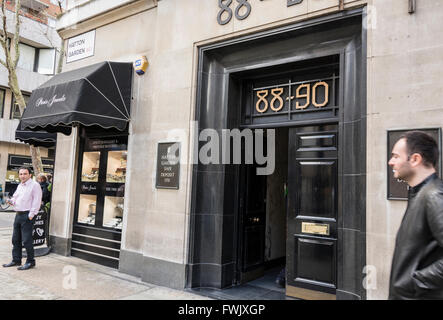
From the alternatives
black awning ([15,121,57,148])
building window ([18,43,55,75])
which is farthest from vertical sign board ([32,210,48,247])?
building window ([18,43,55,75])

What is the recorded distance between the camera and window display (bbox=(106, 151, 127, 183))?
24.9 feet

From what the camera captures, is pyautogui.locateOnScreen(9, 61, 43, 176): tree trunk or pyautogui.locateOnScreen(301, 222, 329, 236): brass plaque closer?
pyautogui.locateOnScreen(301, 222, 329, 236): brass plaque

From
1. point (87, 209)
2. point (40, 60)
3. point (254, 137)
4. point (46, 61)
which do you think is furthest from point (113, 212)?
point (40, 60)

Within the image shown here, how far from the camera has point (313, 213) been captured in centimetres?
535

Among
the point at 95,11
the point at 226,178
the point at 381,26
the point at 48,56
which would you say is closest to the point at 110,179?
the point at 226,178

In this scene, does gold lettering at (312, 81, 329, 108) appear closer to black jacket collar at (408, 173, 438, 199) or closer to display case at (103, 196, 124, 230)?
black jacket collar at (408, 173, 438, 199)

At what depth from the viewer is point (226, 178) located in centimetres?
609

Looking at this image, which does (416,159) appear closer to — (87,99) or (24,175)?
(87,99)

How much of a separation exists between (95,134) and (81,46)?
2.51 m

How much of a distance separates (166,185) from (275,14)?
3530mm

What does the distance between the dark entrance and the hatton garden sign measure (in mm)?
402

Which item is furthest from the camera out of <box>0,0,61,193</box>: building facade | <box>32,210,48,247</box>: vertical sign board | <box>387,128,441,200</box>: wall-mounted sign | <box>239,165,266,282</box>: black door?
<box>0,0,61,193</box>: building facade

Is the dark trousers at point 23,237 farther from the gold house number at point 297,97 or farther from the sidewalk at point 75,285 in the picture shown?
the gold house number at point 297,97

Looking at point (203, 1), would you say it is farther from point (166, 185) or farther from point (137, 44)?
point (166, 185)
